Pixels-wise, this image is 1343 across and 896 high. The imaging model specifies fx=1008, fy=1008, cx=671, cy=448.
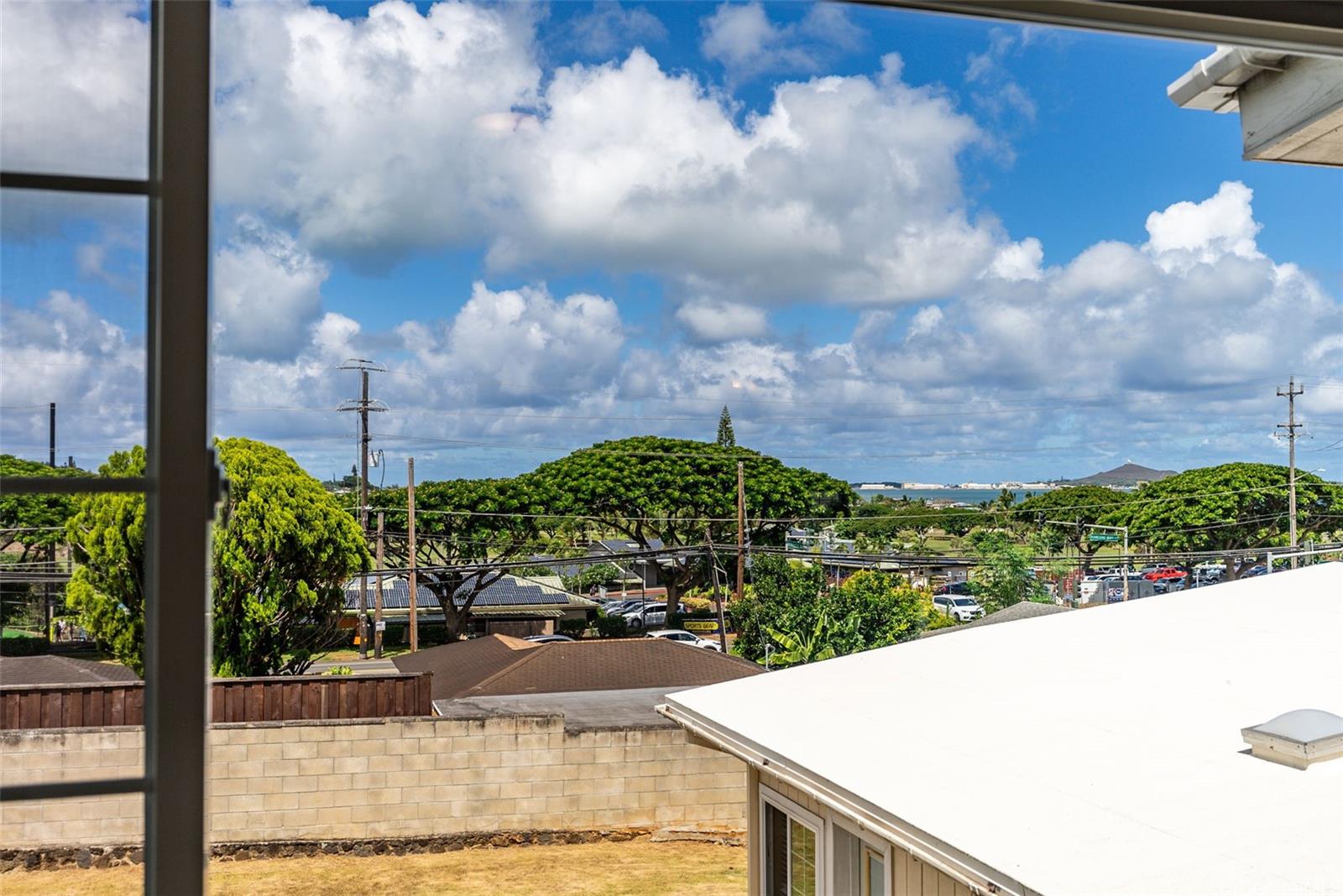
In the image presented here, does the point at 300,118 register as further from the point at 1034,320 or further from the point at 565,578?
the point at 1034,320

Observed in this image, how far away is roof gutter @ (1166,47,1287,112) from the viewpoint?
1.46 meters

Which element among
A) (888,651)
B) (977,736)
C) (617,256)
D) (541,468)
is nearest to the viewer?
(977,736)

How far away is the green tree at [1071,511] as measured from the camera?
94.3ft

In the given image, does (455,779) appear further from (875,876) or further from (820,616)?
(820,616)

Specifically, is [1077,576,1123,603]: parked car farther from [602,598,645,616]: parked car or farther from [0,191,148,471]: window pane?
[0,191,148,471]: window pane

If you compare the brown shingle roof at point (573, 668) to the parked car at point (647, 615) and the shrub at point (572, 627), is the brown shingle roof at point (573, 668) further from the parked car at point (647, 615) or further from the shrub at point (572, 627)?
the parked car at point (647, 615)

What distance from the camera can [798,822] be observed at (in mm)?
3521

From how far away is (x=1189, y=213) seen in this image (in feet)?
275

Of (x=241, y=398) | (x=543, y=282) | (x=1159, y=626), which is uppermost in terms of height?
(x=543, y=282)

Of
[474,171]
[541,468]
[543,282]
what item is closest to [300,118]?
[474,171]

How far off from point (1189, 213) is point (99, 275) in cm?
9584

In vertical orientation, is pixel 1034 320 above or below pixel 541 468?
above

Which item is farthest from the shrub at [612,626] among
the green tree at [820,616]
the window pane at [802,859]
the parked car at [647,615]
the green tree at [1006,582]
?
the window pane at [802,859]

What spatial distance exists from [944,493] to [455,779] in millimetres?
41534
